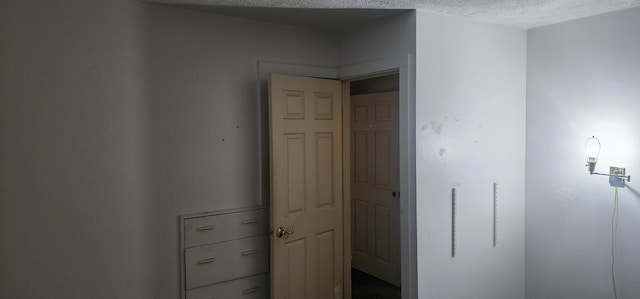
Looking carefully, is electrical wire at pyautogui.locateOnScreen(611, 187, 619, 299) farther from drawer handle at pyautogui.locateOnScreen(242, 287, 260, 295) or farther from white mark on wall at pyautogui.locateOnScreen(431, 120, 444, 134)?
drawer handle at pyautogui.locateOnScreen(242, 287, 260, 295)

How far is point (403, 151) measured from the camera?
8.36ft

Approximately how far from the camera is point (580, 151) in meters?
2.80

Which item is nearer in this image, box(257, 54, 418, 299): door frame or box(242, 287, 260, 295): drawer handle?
box(257, 54, 418, 299): door frame

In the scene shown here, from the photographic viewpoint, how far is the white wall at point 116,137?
6.44 ft

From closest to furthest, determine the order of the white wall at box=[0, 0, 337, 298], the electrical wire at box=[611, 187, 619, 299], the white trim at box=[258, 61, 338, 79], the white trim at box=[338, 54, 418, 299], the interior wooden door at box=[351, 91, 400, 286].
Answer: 1. the white wall at box=[0, 0, 337, 298]
2. the white trim at box=[338, 54, 418, 299]
3. the electrical wire at box=[611, 187, 619, 299]
4. the white trim at box=[258, 61, 338, 79]
5. the interior wooden door at box=[351, 91, 400, 286]

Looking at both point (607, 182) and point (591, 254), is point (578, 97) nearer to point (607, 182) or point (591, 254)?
point (607, 182)

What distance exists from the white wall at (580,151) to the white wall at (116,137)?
84.5 inches

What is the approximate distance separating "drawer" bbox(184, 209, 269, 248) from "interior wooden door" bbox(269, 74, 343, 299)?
0.59 ft

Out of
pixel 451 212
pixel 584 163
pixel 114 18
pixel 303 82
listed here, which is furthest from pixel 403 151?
pixel 114 18

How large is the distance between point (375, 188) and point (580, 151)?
178 centimetres

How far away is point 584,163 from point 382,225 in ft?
5.94

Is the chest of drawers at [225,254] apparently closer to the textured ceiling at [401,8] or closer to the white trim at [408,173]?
the white trim at [408,173]

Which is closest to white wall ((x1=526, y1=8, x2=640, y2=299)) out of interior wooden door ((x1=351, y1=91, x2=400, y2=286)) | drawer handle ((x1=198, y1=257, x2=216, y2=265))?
interior wooden door ((x1=351, y1=91, x2=400, y2=286))

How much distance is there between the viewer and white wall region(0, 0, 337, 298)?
196cm
